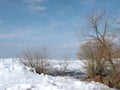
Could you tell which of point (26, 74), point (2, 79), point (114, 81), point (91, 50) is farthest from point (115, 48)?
point (2, 79)

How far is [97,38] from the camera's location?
26.8m

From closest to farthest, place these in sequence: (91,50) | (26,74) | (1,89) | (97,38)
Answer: (1,89), (26,74), (97,38), (91,50)

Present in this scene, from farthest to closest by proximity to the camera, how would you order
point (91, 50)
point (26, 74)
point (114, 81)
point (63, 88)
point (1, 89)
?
point (91, 50)
point (114, 81)
point (26, 74)
point (63, 88)
point (1, 89)

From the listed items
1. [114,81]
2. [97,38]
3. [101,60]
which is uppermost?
[97,38]

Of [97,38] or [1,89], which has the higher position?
[97,38]

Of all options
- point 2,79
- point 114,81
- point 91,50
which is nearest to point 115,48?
point 114,81

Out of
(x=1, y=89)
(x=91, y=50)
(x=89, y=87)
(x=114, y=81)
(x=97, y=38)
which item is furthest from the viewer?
(x=91, y=50)

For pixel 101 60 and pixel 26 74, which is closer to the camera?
pixel 26 74

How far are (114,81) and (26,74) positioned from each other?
7498 millimetres

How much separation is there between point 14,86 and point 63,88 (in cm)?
284

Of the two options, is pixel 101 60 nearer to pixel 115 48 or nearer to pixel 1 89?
pixel 115 48

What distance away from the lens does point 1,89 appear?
15125 mm

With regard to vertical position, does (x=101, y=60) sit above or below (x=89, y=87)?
above

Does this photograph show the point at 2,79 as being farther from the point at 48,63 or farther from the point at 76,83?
the point at 48,63
